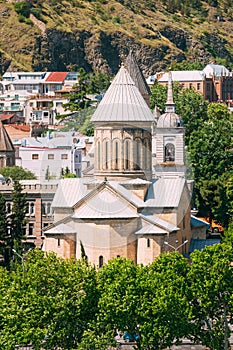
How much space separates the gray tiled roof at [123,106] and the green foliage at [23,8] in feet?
367

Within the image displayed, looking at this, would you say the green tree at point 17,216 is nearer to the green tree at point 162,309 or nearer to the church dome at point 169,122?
the church dome at point 169,122

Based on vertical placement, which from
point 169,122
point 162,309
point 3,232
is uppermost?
point 169,122

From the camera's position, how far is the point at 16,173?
97.6 meters

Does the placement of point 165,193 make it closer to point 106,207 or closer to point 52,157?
point 106,207

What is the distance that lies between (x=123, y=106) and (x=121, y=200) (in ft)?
17.6

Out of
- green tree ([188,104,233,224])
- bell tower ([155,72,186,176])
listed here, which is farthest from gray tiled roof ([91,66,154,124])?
green tree ([188,104,233,224])

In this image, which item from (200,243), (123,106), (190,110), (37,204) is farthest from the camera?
(190,110)

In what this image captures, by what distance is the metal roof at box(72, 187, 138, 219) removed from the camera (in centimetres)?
6925

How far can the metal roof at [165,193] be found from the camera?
234 feet

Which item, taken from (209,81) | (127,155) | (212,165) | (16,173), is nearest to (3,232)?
(127,155)

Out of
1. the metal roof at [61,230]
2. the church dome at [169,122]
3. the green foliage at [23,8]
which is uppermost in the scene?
the green foliage at [23,8]

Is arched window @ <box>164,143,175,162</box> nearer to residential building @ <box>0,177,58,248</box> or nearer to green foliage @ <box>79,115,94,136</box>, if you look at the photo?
residential building @ <box>0,177,58,248</box>

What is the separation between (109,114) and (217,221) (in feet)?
60.7

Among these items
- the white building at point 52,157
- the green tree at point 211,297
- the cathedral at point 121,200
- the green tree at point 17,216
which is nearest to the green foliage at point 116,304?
the green tree at point 211,297
